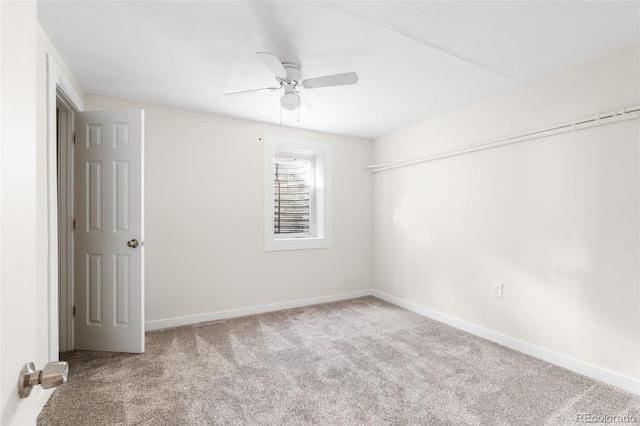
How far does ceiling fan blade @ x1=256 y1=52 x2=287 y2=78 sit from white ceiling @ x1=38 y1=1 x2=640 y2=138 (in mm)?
138

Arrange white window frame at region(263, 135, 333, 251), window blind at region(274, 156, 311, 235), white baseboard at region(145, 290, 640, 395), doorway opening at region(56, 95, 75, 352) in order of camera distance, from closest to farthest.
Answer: white baseboard at region(145, 290, 640, 395)
doorway opening at region(56, 95, 75, 352)
white window frame at region(263, 135, 333, 251)
window blind at region(274, 156, 311, 235)

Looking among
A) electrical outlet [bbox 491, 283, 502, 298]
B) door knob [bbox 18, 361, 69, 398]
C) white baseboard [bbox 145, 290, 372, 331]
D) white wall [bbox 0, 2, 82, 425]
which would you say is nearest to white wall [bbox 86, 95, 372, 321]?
white baseboard [bbox 145, 290, 372, 331]

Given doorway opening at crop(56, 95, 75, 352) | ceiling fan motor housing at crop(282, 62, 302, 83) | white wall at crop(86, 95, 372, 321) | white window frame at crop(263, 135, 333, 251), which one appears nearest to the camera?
ceiling fan motor housing at crop(282, 62, 302, 83)

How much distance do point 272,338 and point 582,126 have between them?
3.01 meters

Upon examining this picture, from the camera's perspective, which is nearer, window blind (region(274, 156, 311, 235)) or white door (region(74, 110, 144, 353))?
white door (region(74, 110, 144, 353))

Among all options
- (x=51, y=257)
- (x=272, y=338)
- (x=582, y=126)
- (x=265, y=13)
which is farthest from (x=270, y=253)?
(x=582, y=126)

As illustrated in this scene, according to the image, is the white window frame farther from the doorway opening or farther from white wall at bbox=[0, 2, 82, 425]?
white wall at bbox=[0, 2, 82, 425]

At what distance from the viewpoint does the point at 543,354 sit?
246 centimetres

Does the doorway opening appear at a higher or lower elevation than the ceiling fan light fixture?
lower

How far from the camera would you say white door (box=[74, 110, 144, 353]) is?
99.3 inches

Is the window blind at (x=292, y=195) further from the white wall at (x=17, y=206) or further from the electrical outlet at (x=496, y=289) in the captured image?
the white wall at (x=17, y=206)

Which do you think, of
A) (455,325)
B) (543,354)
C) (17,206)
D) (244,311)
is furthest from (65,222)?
(543,354)

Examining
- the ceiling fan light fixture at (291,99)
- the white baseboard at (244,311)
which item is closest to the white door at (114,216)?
the white baseboard at (244,311)

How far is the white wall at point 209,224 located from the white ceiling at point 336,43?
478mm
